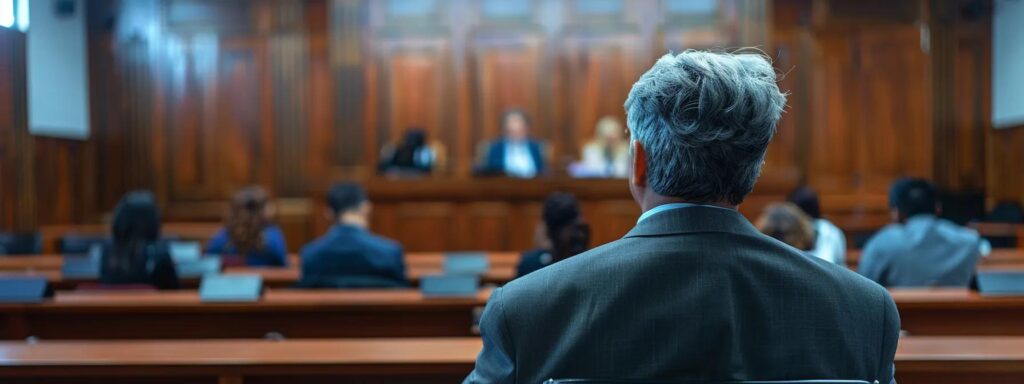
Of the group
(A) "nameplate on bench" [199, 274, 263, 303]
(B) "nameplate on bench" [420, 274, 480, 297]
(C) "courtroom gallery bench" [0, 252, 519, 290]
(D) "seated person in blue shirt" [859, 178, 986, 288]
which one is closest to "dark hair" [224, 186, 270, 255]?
(C) "courtroom gallery bench" [0, 252, 519, 290]

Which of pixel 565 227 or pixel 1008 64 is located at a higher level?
pixel 1008 64

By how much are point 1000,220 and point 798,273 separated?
253 inches

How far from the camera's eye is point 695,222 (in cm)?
114

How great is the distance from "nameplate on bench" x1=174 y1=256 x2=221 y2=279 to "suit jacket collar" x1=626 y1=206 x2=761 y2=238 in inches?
131

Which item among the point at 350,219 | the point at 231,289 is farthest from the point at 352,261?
the point at 231,289

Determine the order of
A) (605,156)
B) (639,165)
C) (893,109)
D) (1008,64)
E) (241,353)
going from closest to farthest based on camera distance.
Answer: (639,165) → (241,353) → (1008,64) → (605,156) → (893,109)

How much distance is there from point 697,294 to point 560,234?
2123 millimetres

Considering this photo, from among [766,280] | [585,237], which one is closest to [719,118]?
[766,280]

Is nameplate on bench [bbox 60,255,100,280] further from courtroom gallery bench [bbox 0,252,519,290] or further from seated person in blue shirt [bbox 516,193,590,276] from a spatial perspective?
seated person in blue shirt [bbox 516,193,590,276]

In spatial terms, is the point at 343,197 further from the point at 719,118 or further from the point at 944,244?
the point at 719,118

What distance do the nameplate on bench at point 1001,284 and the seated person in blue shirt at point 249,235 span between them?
3.21 meters

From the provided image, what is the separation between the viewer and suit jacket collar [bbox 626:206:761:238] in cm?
113

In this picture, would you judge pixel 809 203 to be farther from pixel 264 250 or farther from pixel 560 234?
pixel 264 250

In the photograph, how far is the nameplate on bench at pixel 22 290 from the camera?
10.1ft
